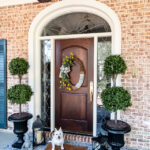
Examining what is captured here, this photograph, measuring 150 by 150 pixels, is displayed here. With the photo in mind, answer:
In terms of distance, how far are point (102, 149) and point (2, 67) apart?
107 inches

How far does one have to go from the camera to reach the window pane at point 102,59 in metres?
2.94

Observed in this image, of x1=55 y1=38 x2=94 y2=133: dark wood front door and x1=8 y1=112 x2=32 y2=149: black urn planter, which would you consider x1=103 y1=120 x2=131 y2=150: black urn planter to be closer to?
x1=55 y1=38 x2=94 y2=133: dark wood front door

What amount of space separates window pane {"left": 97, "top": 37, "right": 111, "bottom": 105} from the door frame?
0.29ft

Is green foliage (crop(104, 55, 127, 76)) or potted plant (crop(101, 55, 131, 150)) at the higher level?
green foliage (crop(104, 55, 127, 76))

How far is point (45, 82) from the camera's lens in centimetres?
332

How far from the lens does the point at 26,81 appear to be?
3.24m

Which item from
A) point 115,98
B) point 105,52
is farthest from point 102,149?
point 105,52

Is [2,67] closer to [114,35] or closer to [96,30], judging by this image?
[96,30]

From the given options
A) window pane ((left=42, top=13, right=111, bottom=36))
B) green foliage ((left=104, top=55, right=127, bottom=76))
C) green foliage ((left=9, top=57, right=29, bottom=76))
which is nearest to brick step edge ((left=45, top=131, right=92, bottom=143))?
green foliage ((left=104, top=55, right=127, bottom=76))

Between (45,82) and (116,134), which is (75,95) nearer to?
(45,82)

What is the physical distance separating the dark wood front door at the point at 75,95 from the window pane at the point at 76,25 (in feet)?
0.67

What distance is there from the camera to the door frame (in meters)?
2.74

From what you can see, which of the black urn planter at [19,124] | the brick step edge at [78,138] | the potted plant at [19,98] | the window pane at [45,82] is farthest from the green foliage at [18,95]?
the brick step edge at [78,138]

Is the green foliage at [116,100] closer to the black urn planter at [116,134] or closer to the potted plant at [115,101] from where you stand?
the potted plant at [115,101]
